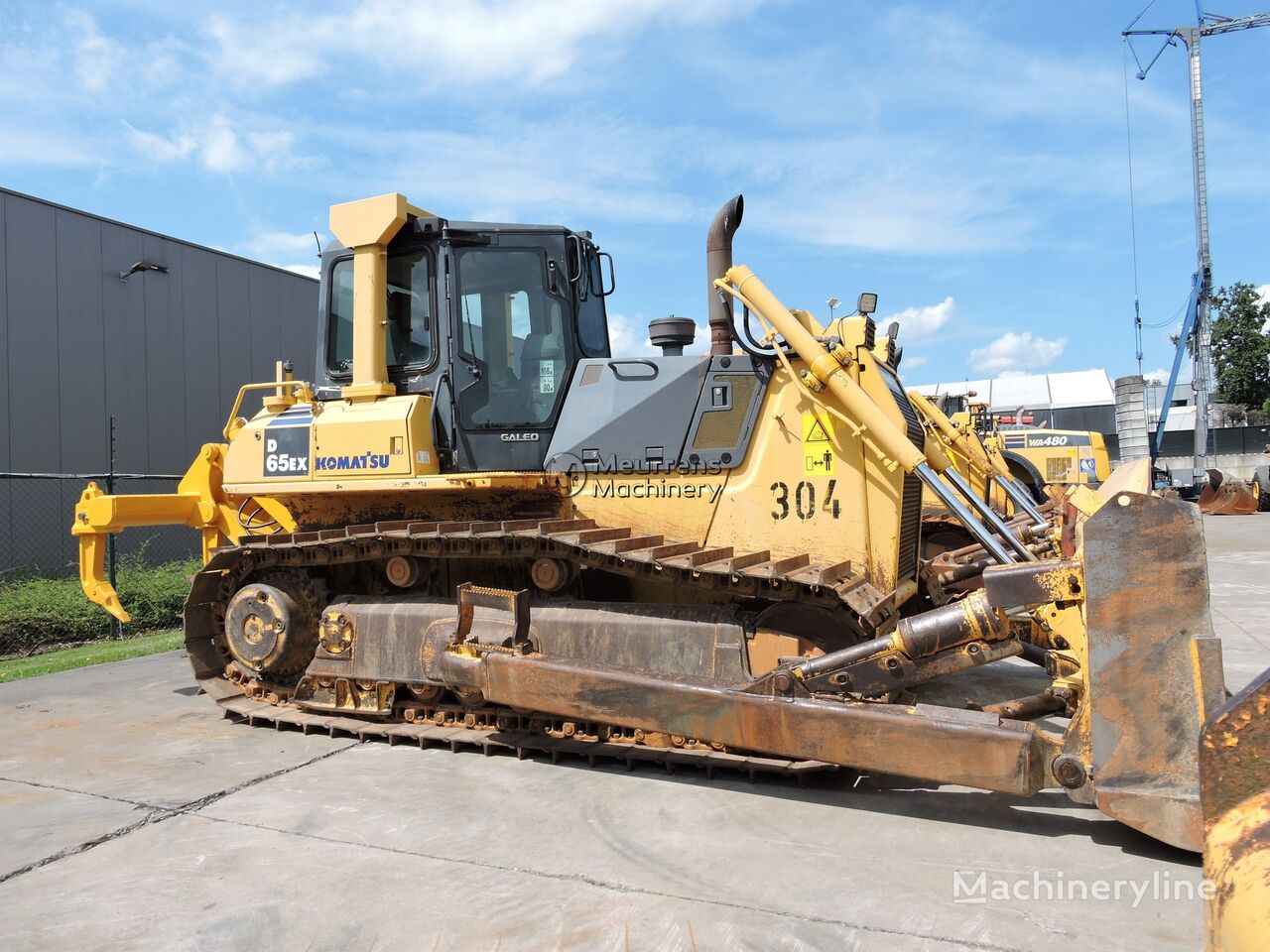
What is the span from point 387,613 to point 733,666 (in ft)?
7.62

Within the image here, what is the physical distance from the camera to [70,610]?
10461mm

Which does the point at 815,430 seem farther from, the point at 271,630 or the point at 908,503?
the point at 271,630

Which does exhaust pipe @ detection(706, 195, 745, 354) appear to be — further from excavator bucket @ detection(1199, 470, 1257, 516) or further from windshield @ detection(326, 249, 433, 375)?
excavator bucket @ detection(1199, 470, 1257, 516)

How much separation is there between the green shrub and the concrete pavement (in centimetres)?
533

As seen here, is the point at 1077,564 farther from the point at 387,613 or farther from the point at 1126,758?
the point at 387,613

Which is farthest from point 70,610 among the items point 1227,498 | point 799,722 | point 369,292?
point 1227,498

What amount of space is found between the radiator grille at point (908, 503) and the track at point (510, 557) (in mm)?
522

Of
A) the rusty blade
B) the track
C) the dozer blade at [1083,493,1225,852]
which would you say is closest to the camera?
the dozer blade at [1083,493,1225,852]

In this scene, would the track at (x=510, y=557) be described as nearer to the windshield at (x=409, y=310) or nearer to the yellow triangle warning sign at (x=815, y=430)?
the yellow triangle warning sign at (x=815, y=430)

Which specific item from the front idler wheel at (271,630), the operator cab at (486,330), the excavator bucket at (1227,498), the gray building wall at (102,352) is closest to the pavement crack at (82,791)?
the front idler wheel at (271,630)

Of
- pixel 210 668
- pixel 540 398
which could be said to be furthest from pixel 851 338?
pixel 210 668

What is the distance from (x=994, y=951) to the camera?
3021 mm

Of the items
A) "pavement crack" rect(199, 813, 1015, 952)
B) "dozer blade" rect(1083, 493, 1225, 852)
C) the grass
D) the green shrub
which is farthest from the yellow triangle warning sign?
the green shrub

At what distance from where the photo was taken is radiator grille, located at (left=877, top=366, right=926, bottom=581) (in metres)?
5.30
